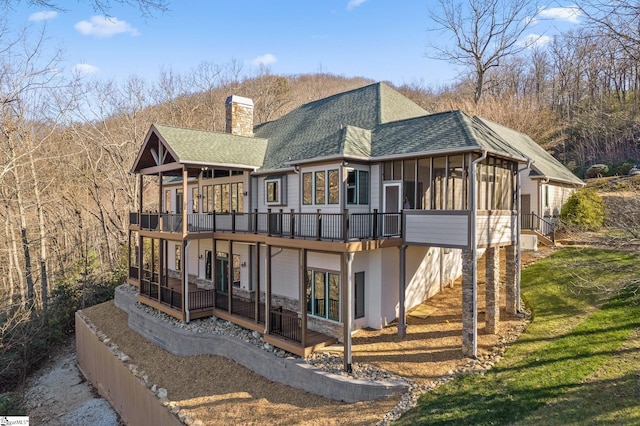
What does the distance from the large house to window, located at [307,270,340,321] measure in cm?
4

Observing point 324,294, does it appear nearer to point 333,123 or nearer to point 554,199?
point 333,123

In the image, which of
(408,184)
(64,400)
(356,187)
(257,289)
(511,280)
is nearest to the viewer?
(408,184)

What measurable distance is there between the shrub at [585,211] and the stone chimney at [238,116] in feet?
57.0

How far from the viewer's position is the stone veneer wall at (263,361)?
30.5 feet

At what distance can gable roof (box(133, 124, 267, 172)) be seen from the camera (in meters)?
15.2

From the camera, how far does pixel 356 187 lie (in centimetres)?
1286

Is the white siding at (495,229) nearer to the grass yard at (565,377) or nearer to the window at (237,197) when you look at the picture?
the grass yard at (565,377)

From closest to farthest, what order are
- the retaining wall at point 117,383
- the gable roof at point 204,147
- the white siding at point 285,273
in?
the retaining wall at point 117,383 → the white siding at point 285,273 → the gable roof at point 204,147

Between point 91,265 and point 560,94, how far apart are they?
158 ft

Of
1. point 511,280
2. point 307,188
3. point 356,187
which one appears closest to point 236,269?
point 307,188

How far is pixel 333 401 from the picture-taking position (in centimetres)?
955

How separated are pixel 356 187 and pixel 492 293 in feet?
18.4

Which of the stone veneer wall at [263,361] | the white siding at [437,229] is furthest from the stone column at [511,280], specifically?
the stone veneer wall at [263,361]

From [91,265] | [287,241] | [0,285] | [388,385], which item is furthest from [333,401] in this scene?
[0,285]
